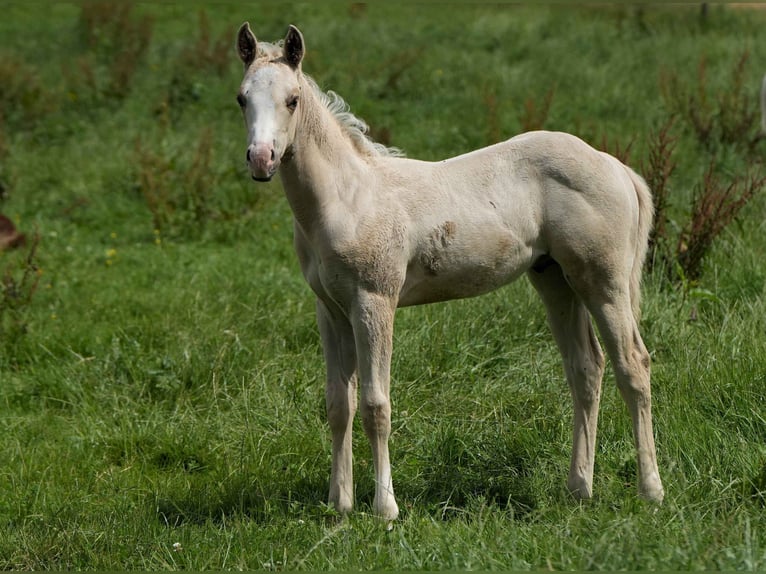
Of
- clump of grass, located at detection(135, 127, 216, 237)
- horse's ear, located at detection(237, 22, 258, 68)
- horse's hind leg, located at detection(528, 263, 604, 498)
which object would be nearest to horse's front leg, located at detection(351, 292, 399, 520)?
horse's hind leg, located at detection(528, 263, 604, 498)

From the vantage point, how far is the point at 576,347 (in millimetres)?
5051

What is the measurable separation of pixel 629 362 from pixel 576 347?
32 cm

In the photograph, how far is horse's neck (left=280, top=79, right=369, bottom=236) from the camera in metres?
4.47

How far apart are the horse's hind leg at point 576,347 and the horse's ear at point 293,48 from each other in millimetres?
1647

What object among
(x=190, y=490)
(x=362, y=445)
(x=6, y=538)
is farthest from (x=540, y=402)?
(x=6, y=538)

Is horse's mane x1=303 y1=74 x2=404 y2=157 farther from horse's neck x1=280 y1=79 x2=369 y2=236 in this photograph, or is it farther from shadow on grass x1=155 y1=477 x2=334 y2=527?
shadow on grass x1=155 y1=477 x2=334 y2=527

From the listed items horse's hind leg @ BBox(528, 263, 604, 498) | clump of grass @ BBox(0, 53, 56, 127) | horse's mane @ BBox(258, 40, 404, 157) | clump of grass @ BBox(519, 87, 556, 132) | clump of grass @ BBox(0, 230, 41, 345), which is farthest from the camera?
clump of grass @ BBox(0, 53, 56, 127)

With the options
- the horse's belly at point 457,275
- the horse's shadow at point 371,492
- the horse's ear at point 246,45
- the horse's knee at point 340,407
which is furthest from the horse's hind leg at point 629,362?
the horse's ear at point 246,45

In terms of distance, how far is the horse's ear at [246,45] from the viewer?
435 cm

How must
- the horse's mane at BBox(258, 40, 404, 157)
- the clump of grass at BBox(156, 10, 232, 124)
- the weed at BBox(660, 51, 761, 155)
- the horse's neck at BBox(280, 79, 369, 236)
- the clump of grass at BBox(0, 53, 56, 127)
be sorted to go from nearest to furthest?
1. the horse's neck at BBox(280, 79, 369, 236)
2. the horse's mane at BBox(258, 40, 404, 157)
3. the weed at BBox(660, 51, 761, 155)
4. the clump of grass at BBox(0, 53, 56, 127)
5. the clump of grass at BBox(156, 10, 232, 124)

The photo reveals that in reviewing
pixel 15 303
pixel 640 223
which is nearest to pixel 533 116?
pixel 640 223

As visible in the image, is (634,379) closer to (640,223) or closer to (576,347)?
(576,347)

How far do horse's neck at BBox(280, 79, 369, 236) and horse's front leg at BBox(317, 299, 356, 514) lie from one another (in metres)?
0.51

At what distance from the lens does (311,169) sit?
4.49 meters
